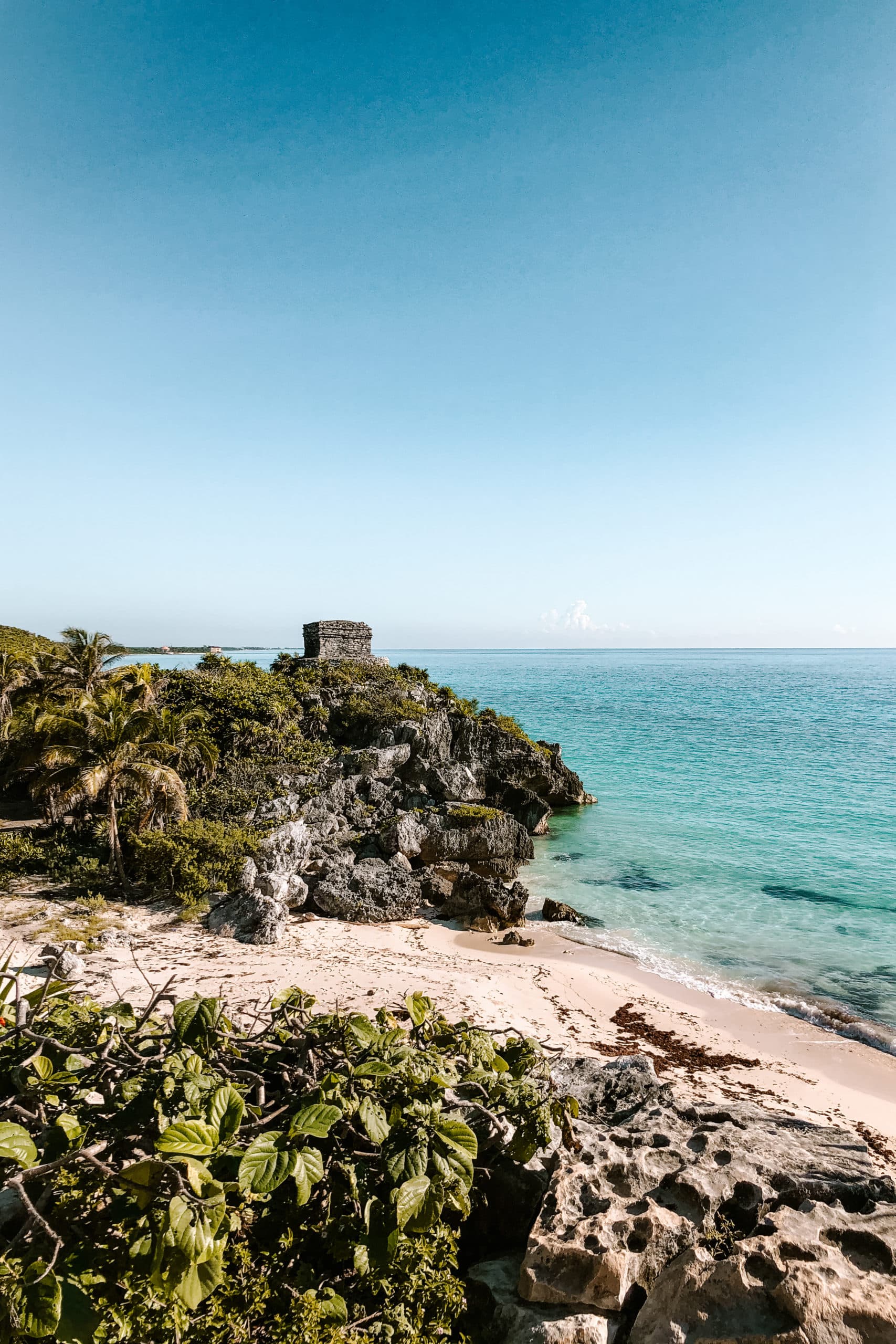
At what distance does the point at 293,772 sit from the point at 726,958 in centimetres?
1491

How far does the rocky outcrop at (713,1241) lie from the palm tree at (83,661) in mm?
21743

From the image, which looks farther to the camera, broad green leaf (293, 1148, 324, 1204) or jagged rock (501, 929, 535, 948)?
jagged rock (501, 929, 535, 948)

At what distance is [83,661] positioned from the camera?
23.0 metres

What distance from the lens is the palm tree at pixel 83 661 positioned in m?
22.8

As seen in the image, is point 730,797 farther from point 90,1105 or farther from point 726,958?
point 90,1105

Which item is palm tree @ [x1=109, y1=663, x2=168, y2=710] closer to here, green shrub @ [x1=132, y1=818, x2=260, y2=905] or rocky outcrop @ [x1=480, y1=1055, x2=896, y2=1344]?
green shrub @ [x1=132, y1=818, x2=260, y2=905]

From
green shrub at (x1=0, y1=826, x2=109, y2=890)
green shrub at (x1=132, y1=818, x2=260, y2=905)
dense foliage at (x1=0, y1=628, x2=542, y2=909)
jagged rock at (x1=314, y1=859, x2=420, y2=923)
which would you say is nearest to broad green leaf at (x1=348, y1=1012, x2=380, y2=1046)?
dense foliage at (x1=0, y1=628, x2=542, y2=909)

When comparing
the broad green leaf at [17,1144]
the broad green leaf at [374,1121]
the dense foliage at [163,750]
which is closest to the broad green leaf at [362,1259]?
the broad green leaf at [374,1121]

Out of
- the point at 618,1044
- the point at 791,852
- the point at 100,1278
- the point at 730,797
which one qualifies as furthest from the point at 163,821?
the point at 730,797

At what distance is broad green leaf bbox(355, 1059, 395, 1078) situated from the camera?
10.2 ft

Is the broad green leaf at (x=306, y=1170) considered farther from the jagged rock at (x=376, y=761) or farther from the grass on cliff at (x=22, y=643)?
the grass on cliff at (x=22, y=643)

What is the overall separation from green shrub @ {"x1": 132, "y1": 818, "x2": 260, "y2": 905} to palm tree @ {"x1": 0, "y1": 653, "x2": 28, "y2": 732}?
13.5 m

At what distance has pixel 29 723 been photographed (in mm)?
19766

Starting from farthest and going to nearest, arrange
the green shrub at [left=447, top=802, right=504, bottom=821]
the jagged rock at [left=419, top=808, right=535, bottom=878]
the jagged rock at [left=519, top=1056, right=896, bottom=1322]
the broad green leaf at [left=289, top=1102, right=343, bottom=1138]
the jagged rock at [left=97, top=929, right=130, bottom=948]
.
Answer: the green shrub at [left=447, top=802, right=504, bottom=821] → the jagged rock at [left=419, top=808, right=535, bottom=878] → the jagged rock at [left=97, top=929, right=130, bottom=948] → the jagged rock at [left=519, top=1056, right=896, bottom=1322] → the broad green leaf at [left=289, top=1102, right=343, bottom=1138]
